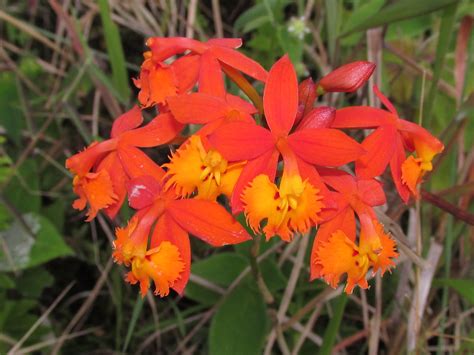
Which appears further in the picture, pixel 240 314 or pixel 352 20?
pixel 352 20

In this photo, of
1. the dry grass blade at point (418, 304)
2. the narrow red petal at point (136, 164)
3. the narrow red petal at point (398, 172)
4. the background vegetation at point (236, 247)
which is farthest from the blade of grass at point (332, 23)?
the narrow red petal at point (136, 164)

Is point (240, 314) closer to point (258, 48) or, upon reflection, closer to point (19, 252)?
point (19, 252)

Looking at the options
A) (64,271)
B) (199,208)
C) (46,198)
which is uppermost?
(199,208)

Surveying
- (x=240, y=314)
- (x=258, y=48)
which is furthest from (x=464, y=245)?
(x=258, y=48)

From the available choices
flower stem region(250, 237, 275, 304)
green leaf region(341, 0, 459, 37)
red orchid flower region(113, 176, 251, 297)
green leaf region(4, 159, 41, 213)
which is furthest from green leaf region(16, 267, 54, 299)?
green leaf region(341, 0, 459, 37)

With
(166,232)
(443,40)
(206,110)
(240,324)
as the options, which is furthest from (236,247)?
(443,40)

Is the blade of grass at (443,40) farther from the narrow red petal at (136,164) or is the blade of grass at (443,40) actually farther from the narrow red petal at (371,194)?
the narrow red petal at (136,164)

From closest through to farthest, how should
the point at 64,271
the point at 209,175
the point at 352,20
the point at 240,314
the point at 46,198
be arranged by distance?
the point at 209,175
the point at 240,314
the point at 352,20
the point at 64,271
the point at 46,198
